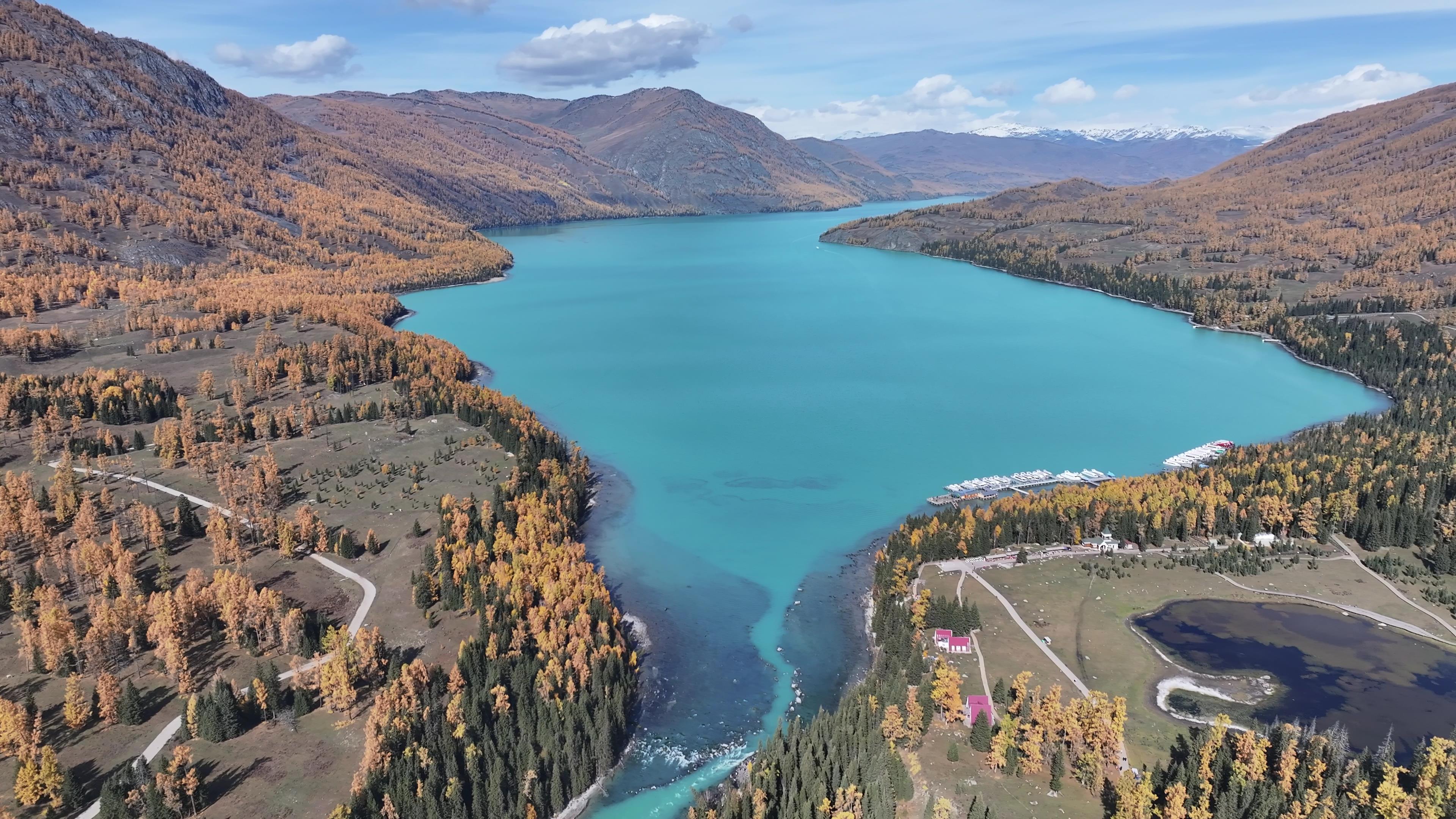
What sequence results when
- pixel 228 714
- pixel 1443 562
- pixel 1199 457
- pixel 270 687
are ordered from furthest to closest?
pixel 1199 457, pixel 1443 562, pixel 270 687, pixel 228 714

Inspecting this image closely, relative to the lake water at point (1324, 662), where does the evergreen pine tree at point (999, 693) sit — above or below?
above

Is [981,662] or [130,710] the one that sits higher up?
[130,710]

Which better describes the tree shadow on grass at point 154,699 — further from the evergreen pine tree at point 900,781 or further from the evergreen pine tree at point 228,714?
the evergreen pine tree at point 900,781

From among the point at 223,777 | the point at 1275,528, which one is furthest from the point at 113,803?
the point at 1275,528

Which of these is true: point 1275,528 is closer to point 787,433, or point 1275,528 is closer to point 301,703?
point 787,433

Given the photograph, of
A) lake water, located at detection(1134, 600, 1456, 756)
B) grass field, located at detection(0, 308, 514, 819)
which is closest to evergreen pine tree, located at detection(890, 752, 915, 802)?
lake water, located at detection(1134, 600, 1456, 756)

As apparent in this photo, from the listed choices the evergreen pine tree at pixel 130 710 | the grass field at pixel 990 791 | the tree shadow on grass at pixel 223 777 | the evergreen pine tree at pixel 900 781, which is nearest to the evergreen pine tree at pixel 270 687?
the tree shadow on grass at pixel 223 777
